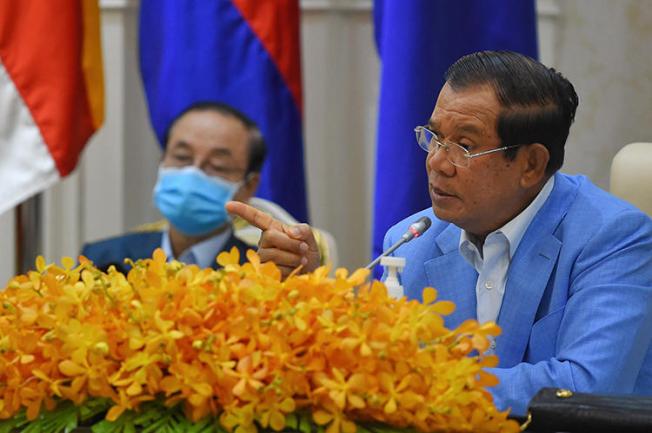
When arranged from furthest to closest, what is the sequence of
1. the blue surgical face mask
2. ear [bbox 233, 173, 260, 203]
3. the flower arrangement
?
ear [bbox 233, 173, 260, 203]
the blue surgical face mask
the flower arrangement

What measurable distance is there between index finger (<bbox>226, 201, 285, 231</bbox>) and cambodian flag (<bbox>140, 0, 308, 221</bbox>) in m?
2.19

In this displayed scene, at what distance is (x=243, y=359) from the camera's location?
3.91 feet

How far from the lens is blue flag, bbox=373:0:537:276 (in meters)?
3.38

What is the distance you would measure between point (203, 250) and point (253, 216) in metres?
1.88

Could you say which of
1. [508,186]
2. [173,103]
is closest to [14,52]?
[173,103]

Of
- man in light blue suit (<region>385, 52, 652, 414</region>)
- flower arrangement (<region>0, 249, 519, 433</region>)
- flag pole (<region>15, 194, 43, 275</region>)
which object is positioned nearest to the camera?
flower arrangement (<region>0, 249, 519, 433</region>)

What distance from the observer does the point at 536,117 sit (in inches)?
78.9

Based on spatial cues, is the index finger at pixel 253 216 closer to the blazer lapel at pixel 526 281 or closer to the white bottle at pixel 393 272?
the white bottle at pixel 393 272

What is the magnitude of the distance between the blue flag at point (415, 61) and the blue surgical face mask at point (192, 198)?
1.73 feet

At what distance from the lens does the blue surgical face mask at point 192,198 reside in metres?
3.60

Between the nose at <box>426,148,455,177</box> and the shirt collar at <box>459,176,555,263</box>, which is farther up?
the nose at <box>426,148,455,177</box>

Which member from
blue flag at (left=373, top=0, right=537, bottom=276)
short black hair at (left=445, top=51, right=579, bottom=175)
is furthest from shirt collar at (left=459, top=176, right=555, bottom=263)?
blue flag at (left=373, top=0, right=537, bottom=276)

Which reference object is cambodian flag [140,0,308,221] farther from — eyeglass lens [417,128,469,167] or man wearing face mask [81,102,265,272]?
eyeglass lens [417,128,469,167]

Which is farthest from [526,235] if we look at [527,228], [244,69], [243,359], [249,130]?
[244,69]
